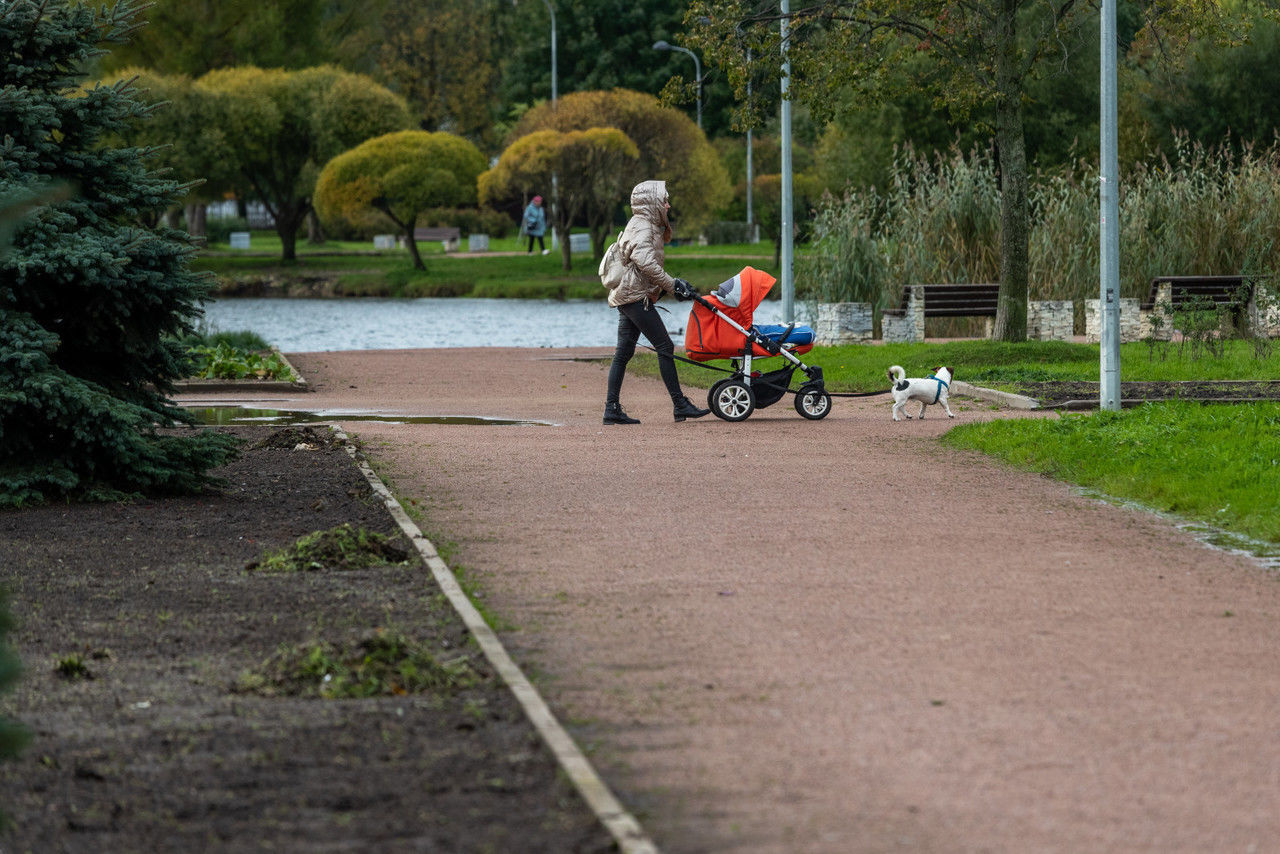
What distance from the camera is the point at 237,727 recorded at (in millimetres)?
5586

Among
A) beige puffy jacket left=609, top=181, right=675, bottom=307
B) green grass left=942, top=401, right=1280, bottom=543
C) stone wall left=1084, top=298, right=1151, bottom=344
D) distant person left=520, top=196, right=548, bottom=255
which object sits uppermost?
distant person left=520, top=196, right=548, bottom=255

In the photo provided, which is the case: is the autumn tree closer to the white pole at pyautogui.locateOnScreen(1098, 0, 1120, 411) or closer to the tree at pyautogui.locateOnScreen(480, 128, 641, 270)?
the tree at pyautogui.locateOnScreen(480, 128, 641, 270)

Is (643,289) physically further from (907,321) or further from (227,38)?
(227,38)

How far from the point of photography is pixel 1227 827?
4617mm

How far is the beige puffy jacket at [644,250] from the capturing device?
49.1 ft

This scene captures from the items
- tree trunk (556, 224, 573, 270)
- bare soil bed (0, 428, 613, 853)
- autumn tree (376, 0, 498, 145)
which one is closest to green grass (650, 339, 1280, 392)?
bare soil bed (0, 428, 613, 853)

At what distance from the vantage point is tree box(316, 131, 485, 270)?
6084cm

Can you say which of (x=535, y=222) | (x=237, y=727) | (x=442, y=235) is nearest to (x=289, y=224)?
(x=535, y=222)

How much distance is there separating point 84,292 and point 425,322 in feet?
105

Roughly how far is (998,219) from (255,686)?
21904 mm

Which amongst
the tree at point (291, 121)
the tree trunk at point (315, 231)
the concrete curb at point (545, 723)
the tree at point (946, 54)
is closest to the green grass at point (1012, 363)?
the tree at point (946, 54)

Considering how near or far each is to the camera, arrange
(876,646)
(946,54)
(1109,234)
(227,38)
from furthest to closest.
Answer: (227,38), (946,54), (1109,234), (876,646)

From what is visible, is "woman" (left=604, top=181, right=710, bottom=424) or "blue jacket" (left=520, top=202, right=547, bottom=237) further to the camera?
"blue jacket" (left=520, top=202, right=547, bottom=237)

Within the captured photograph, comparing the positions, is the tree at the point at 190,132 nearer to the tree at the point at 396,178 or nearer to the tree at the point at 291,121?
the tree at the point at 291,121
